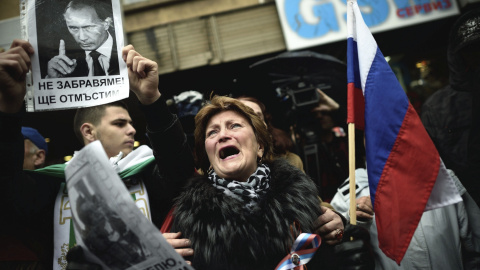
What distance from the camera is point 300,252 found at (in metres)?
1.43

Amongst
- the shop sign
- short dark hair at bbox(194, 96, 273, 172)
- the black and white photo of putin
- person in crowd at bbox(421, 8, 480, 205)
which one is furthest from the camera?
the shop sign

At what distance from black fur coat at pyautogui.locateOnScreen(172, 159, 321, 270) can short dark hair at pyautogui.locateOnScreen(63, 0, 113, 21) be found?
3.24 ft

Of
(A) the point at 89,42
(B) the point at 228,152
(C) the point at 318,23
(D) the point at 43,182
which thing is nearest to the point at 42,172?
(D) the point at 43,182

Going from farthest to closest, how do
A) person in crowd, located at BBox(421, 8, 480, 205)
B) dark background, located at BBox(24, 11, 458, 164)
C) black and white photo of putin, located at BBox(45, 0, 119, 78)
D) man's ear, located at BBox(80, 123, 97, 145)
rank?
dark background, located at BBox(24, 11, 458, 164), person in crowd, located at BBox(421, 8, 480, 205), man's ear, located at BBox(80, 123, 97, 145), black and white photo of putin, located at BBox(45, 0, 119, 78)

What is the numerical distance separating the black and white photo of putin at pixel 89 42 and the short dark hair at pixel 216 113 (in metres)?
0.56

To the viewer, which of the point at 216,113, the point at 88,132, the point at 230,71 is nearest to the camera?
the point at 216,113

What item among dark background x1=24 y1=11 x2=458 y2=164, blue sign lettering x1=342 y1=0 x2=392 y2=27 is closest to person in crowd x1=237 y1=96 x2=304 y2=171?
dark background x1=24 y1=11 x2=458 y2=164

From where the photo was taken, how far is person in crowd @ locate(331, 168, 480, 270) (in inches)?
74.8

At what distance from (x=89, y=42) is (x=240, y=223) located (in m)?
1.18

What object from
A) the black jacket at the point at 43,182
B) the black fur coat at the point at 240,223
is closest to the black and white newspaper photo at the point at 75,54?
the black jacket at the point at 43,182

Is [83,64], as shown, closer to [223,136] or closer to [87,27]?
[87,27]

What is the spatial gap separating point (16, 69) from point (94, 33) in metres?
0.39

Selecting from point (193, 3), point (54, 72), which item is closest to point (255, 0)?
point (193, 3)

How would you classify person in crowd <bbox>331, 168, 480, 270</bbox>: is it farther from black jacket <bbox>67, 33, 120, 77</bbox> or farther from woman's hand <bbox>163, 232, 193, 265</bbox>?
black jacket <bbox>67, 33, 120, 77</bbox>
